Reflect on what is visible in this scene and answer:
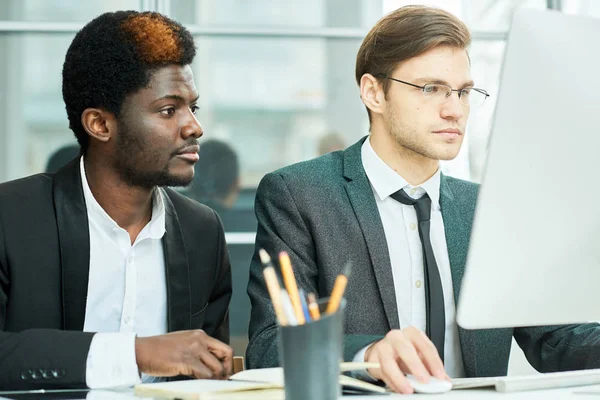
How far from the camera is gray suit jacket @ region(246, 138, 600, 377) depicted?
5.90 feet

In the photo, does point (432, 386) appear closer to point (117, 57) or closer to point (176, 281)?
point (176, 281)

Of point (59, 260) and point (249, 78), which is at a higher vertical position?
point (249, 78)

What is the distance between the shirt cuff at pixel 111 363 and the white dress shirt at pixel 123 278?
0.37 m

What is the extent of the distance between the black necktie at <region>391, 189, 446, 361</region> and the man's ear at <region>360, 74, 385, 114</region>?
→ 0.36 m

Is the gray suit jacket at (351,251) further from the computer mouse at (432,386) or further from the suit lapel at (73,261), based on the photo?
the computer mouse at (432,386)

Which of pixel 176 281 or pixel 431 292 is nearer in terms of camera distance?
pixel 431 292

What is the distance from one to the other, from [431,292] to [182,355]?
60 centimetres

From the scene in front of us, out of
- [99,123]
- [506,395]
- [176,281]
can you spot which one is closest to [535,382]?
[506,395]

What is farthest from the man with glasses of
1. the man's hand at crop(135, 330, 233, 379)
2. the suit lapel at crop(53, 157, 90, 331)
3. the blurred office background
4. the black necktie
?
the blurred office background

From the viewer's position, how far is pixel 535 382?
124 cm

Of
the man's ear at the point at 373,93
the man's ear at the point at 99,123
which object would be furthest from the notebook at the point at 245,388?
the man's ear at the point at 373,93

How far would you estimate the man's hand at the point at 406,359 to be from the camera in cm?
120

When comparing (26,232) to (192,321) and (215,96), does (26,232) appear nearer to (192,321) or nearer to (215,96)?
(192,321)

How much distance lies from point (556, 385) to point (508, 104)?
0.48 m
